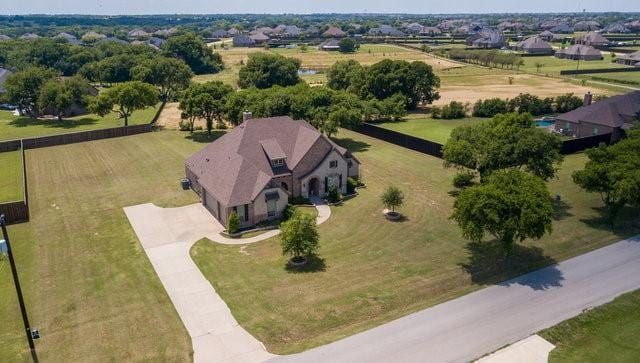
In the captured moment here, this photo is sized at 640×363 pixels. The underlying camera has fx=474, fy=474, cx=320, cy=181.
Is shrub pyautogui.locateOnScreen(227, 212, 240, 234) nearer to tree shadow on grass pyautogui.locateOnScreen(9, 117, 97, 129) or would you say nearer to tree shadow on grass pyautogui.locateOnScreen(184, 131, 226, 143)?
tree shadow on grass pyautogui.locateOnScreen(184, 131, 226, 143)

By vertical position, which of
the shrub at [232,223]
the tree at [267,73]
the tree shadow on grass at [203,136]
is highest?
the tree at [267,73]

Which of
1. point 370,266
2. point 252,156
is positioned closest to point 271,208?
point 252,156

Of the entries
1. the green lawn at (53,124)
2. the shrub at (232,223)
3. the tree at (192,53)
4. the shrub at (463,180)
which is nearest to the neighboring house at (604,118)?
the shrub at (463,180)

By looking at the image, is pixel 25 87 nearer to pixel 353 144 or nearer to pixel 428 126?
pixel 353 144

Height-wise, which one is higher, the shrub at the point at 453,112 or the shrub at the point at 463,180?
the shrub at the point at 453,112

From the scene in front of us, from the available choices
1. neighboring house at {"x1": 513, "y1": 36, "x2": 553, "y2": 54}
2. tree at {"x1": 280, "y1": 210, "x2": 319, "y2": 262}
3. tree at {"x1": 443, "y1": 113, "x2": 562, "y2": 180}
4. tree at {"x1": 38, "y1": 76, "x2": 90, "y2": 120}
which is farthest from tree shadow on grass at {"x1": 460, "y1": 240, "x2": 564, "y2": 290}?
neighboring house at {"x1": 513, "y1": 36, "x2": 553, "y2": 54}

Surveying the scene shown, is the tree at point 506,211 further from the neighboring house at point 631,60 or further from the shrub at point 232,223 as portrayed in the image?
the neighboring house at point 631,60
